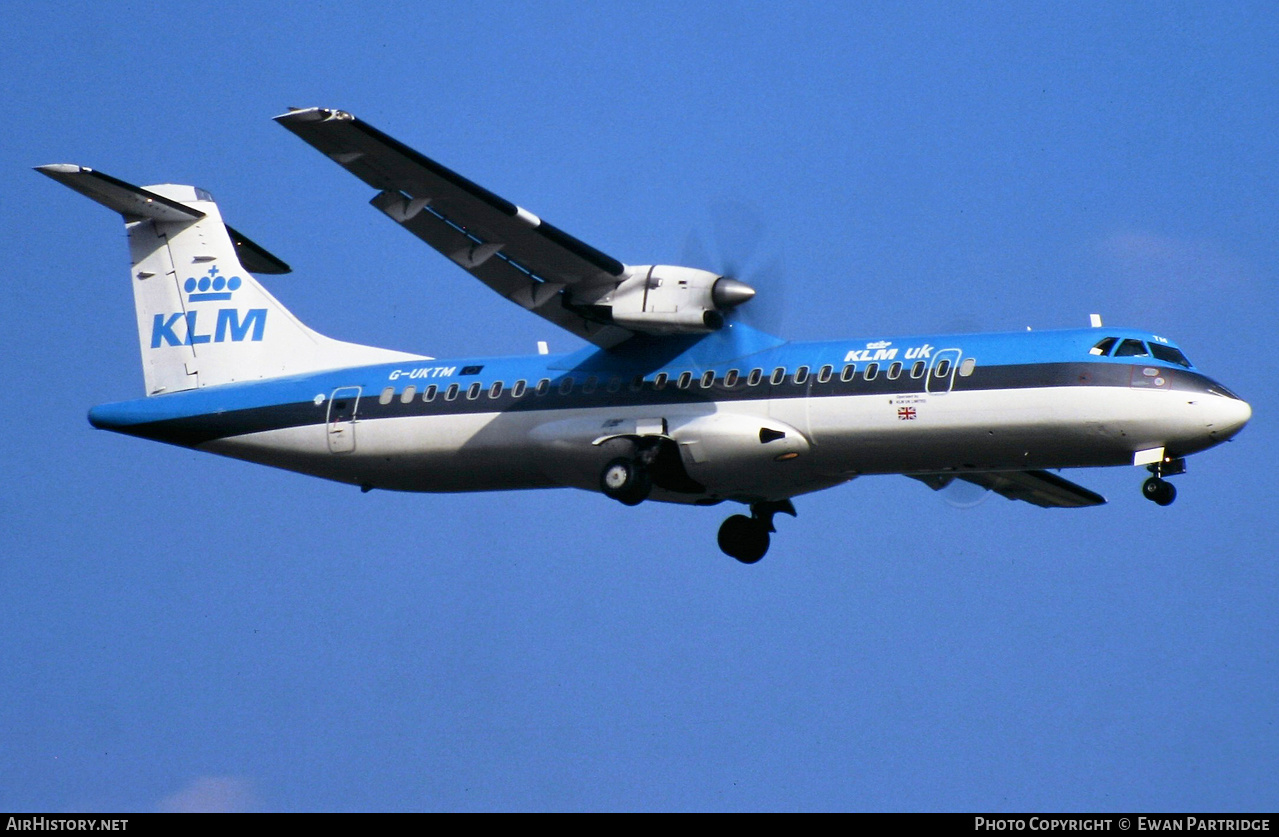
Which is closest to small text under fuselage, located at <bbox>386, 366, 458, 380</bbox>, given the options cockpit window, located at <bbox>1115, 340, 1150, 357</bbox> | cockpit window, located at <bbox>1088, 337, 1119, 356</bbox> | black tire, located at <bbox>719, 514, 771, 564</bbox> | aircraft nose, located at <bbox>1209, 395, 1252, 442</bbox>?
black tire, located at <bbox>719, 514, 771, 564</bbox>

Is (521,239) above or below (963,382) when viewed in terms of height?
above

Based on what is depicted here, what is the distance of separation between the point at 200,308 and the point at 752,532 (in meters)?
8.79

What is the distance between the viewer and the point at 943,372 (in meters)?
20.0

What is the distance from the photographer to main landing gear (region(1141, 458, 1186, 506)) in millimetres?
19234

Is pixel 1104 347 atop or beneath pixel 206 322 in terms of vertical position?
beneath

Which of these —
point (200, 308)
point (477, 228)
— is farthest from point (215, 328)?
point (477, 228)

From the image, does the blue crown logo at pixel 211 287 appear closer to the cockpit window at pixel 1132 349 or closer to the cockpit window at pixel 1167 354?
the cockpit window at pixel 1132 349

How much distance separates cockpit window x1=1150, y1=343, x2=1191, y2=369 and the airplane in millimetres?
23

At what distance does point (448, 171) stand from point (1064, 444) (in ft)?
25.7

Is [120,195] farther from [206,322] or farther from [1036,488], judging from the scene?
[1036,488]

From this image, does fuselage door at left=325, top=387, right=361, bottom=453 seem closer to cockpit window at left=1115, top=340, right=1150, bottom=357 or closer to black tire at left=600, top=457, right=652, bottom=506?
black tire at left=600, top=457, right=652, bottom=506

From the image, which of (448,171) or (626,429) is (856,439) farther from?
(448,171)
